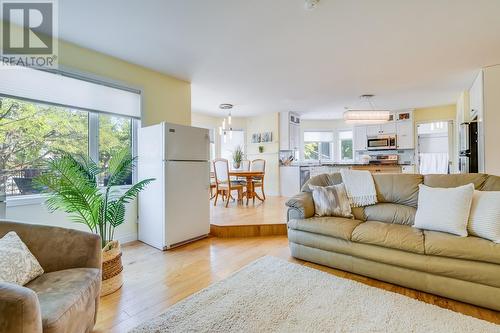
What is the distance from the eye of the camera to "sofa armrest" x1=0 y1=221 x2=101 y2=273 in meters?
1.55

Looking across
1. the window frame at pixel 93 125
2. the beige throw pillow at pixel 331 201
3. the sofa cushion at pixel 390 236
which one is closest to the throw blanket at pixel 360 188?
the beige throw pillow at pixel 331 201

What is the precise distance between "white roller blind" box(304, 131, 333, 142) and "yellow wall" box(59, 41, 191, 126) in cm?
486

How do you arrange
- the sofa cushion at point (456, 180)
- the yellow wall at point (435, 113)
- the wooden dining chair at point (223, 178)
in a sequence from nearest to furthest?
the sofa cushion at point (456, 180) → the wooden dining chair at point (223, 178) → the yellow wall at point (435, 113)

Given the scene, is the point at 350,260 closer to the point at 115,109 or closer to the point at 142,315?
the point at 142,315

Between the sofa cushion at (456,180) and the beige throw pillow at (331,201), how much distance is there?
845 millimetres

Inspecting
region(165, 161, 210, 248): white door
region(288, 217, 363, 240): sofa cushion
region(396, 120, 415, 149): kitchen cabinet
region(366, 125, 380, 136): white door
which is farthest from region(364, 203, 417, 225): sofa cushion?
region(366, 125, 380, 136): white door

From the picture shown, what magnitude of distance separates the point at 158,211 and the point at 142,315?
146cm

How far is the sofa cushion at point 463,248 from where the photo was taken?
1.74 metres

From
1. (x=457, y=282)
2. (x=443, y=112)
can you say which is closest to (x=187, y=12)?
(x=457, y=282)

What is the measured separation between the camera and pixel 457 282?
183 centimetres

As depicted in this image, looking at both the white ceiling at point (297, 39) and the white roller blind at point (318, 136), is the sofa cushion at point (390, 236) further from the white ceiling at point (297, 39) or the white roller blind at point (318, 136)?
the white roller blind at point (318, 136)

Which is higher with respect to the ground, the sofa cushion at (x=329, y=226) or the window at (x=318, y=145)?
the window at (x=318, y=145)

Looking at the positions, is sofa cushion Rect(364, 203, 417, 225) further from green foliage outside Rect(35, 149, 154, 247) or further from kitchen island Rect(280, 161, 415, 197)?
kitchen island Rect(280, 161, 415, 197)

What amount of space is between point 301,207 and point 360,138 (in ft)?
17.8
